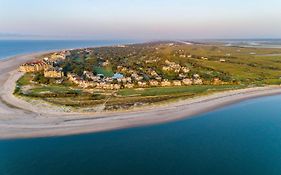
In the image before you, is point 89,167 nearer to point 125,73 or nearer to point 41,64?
point 125,73

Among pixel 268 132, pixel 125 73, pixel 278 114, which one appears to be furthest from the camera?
pixel 125 73

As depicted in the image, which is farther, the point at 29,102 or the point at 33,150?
the point at 29,102

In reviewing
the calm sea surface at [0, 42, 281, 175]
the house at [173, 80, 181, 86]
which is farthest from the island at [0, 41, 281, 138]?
the calm sea surface at [0, 42, 281, 175]

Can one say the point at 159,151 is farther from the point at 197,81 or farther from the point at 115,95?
the point at 197,81

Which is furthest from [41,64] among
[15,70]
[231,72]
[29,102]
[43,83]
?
[231,72]

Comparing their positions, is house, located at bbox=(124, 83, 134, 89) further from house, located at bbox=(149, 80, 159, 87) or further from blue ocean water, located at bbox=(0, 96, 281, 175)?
blue ocean water, located at bbox=(0, 96, 281, 175)

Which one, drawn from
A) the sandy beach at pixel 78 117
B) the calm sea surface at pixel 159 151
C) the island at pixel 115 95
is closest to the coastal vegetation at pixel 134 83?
the island at pixel 115 95
